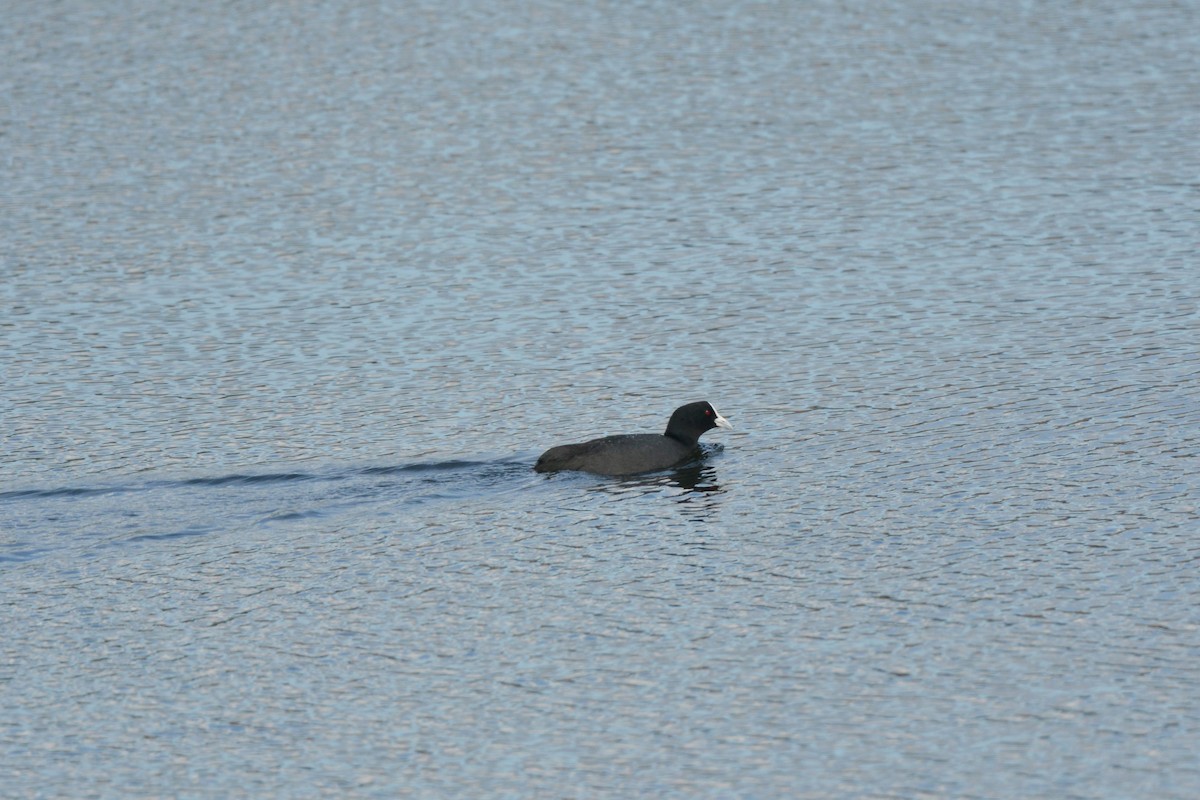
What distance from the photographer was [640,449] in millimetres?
20797

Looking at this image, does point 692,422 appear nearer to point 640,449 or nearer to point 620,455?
point 640,449

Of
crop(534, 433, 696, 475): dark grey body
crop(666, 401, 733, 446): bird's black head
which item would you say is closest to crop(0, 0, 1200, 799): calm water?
crop(534, 433, 696, 475): dark grey body

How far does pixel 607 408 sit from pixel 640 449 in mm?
2171

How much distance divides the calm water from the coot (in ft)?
0.64

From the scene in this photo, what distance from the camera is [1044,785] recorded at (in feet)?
42.5

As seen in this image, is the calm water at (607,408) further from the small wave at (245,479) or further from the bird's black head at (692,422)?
the bird's black head at (692,422)

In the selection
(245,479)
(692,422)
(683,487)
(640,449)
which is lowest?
(683,487)

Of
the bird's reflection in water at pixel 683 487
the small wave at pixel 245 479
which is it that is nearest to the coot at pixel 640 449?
the bird's reflection in water at pixel 683 487

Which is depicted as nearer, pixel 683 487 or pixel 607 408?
pixel 683 487

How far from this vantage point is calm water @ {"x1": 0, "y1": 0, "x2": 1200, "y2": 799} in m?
14.3

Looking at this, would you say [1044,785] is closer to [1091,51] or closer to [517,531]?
[517,531]

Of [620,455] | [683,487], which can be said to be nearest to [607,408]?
[620,455]

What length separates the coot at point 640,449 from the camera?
20.2 metres

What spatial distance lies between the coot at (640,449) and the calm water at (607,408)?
0.64 ft
